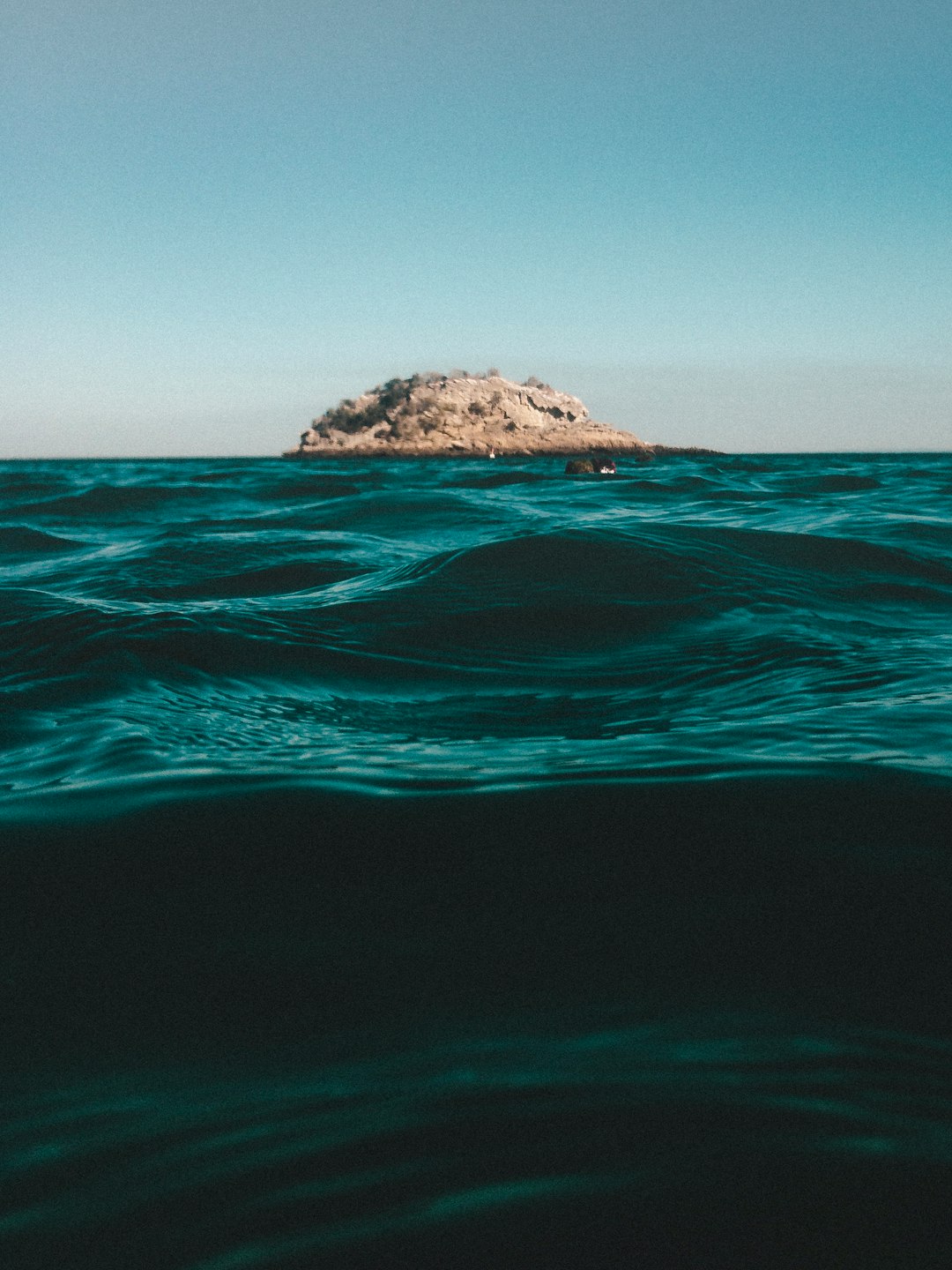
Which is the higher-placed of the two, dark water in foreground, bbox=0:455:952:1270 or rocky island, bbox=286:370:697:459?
rocky island, bbox=286:370:697:459

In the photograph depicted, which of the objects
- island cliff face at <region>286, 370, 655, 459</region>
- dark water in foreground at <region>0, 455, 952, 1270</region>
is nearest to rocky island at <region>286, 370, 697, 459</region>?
island cliff face at <region>286, 370, 655, 459</region>

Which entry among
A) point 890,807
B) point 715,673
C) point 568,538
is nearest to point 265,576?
point 568,538

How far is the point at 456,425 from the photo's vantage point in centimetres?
8988

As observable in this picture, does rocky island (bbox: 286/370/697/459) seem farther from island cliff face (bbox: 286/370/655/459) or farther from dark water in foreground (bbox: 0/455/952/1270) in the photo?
dark water in foreground (bbox: 0/455/952/1270)

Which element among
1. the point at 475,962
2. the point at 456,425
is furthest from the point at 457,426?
the point at 475,962

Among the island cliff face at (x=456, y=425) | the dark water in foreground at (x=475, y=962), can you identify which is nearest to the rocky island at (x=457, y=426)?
the island cliff face at (x=456, y=425)

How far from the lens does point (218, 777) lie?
7.38 ft

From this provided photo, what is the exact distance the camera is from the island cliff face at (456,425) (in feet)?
285

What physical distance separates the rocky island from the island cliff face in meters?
0.09

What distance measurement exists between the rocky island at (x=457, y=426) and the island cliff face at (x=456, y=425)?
0.28ft

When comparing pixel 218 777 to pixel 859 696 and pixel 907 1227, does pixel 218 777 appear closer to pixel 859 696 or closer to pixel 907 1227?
pixel 907 1227

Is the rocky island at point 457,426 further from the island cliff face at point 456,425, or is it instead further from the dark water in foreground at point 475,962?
the dark water in foreground at point 475,962

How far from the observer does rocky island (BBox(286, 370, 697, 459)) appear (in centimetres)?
8675

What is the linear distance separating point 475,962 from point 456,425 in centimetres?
9097
